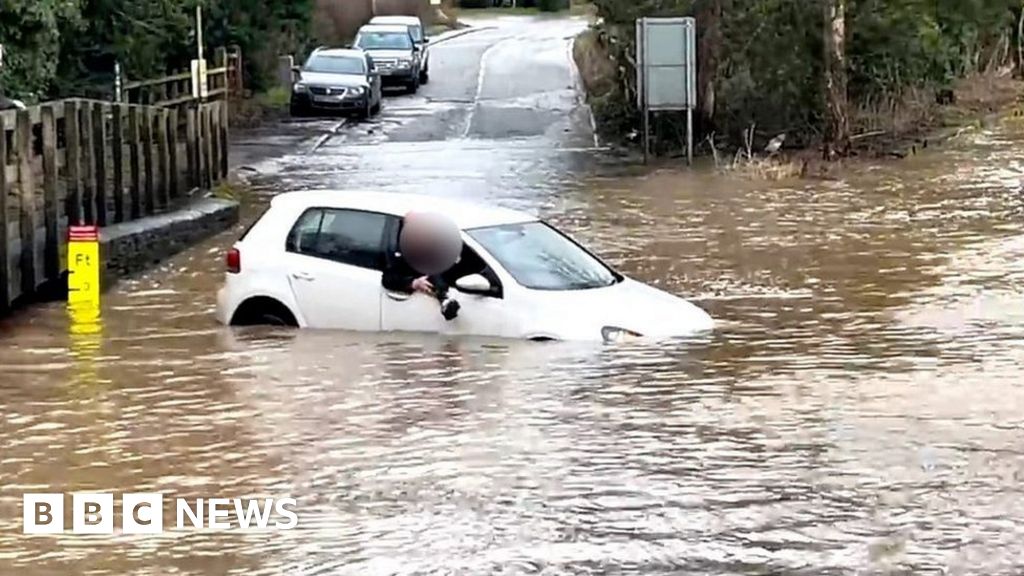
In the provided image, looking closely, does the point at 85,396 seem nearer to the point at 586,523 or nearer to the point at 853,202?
the point at 586,523

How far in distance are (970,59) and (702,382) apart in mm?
29882

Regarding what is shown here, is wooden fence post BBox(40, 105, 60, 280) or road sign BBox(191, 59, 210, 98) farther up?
road sign BBox(191, 59, 210, 98)

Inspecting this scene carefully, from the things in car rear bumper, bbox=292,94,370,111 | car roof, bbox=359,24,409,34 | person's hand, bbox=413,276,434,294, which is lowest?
person's hand, bbox=413,276,434,294

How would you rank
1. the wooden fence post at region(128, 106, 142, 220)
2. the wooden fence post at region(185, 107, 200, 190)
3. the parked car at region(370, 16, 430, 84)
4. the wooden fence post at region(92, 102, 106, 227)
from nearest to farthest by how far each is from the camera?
the wooden fence post at region(92, 102, 106, 227)
the wooden fence post at region(128, 106, 142, 220)
the wooden fence post at region(185, 107, 200, 190)
the parked car at region(370, 16, 430, 84)

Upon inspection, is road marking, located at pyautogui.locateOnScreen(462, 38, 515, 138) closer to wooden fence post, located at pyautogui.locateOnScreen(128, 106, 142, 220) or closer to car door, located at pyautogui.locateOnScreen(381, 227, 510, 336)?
wooden fence post, located at pyautogui.locateOnScreen(128, 106, 142, 220)

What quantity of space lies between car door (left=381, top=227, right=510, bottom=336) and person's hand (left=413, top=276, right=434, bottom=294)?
37mm

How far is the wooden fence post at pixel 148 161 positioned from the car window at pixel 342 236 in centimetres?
931

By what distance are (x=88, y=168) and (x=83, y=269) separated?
2768mm

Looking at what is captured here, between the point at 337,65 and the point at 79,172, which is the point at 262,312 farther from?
the point at 337,65

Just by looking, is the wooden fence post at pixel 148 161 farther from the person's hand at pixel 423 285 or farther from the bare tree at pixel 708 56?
the bare tree at pixel 708 56

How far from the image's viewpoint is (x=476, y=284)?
12930 mm

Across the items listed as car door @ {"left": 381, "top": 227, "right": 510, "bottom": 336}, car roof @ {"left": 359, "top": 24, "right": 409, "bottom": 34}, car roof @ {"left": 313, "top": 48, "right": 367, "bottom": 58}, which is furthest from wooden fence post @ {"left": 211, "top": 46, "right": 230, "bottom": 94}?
car door @ {"left": 381, "top": 227, "right": 510, "bottom": 336}

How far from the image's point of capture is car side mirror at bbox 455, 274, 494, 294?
42.4 feet

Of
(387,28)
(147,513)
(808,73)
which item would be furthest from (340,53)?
(147,513)
